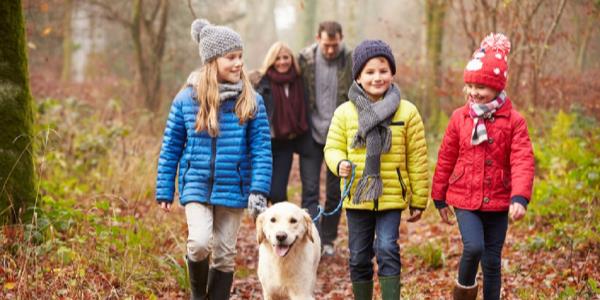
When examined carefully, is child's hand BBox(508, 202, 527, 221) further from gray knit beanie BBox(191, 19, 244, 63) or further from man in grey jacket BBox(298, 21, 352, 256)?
man in grey jacket BBox(298, 21, 352, 256)

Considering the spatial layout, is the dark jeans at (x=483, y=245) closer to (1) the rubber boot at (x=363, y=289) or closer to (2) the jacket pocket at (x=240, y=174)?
(1) the rubber boot at (x=363, y=289)

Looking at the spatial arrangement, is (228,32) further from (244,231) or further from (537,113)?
(537,113)

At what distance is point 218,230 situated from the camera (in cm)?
522

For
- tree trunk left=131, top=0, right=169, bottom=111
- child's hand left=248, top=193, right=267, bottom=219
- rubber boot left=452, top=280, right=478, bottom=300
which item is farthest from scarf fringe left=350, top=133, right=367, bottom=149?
tree trunk left=131, top=0, right=169, bottom=111

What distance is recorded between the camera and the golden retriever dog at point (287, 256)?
14.9 ft

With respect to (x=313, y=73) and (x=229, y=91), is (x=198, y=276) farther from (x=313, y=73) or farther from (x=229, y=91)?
(x=313, y=73)

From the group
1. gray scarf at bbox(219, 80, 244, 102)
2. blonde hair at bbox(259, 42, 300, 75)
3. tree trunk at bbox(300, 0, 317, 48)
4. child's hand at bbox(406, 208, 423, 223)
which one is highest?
tree trunk at bbox(300, 0, 317, 48)

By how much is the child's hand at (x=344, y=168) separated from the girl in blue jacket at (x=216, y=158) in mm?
630

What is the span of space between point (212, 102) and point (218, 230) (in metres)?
1.03

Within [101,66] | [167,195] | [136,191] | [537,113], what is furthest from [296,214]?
[101,66]

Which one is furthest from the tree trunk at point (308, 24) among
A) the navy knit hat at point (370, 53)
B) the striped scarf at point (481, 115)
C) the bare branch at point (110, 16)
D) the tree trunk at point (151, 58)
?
the striped scarf at point (481, 115)

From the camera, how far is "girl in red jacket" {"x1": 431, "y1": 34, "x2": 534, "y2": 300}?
4484 millimetres

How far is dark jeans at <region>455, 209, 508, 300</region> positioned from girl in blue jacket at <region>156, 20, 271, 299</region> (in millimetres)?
1553

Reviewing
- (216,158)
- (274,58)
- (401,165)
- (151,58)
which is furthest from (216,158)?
(151,58)
